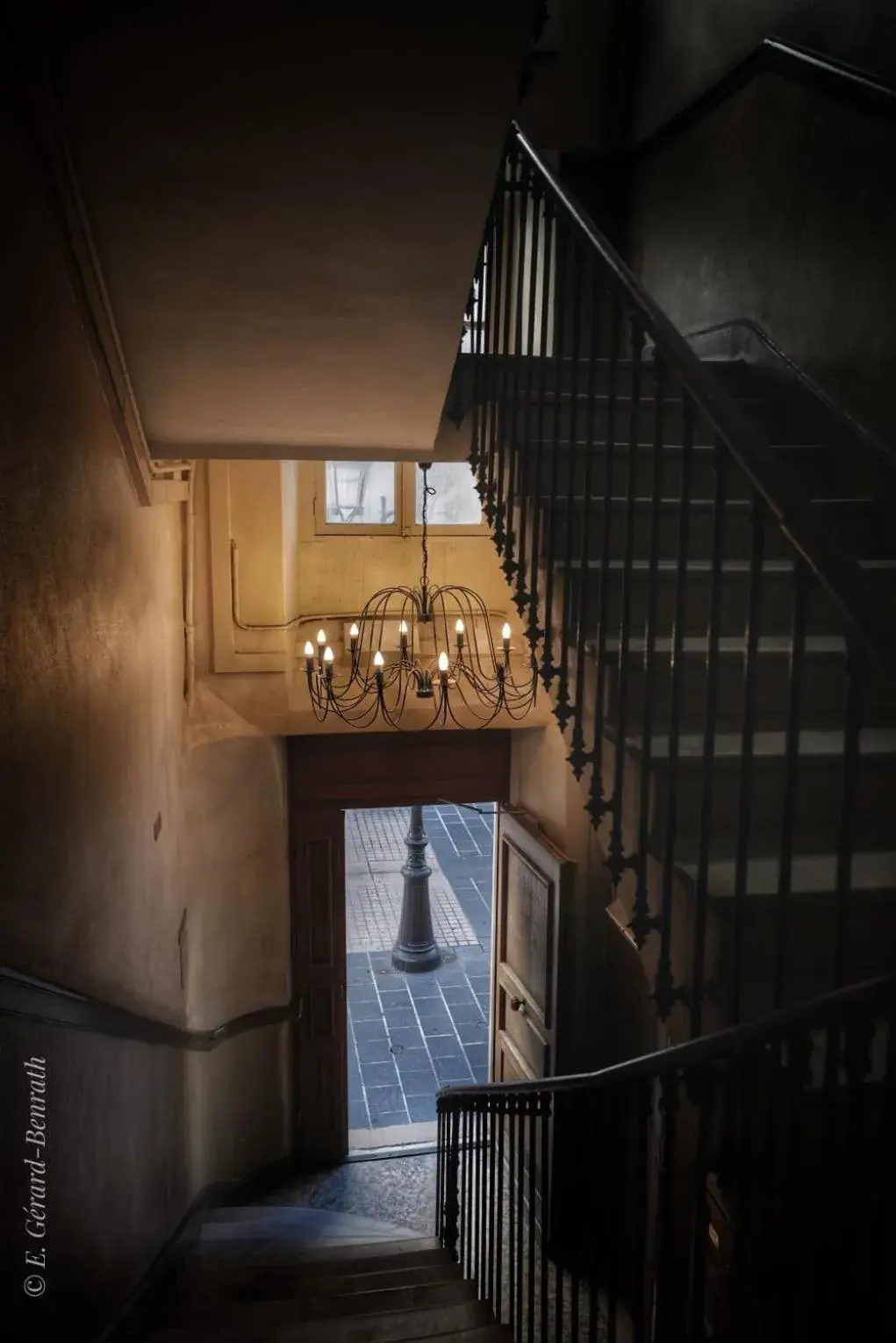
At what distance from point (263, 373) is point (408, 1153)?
17.7ft

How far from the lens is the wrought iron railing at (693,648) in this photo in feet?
5.65

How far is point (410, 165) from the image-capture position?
2236 mm

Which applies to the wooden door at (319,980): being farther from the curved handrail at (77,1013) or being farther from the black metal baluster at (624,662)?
the black metal baluster at (624,662)

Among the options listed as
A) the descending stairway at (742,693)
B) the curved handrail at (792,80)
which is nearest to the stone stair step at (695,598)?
the descending stairway at (742,693)

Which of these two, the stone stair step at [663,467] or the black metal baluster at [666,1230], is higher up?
the stone stair step at [663,467]

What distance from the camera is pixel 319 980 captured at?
654 cm

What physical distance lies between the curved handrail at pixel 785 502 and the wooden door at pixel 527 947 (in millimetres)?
4128

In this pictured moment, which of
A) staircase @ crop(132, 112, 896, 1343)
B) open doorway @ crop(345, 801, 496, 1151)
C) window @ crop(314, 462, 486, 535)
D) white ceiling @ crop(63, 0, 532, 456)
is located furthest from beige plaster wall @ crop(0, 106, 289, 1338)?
open doorway @ crop(345, 801, 496, 1151)

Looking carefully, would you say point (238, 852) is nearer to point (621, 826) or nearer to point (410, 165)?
point (621, 826)

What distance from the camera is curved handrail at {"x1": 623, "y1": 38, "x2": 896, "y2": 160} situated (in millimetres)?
3227

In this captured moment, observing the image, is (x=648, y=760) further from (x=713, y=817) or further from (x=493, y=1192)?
(x=493, y=1192)

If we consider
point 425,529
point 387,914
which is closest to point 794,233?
point 425,529

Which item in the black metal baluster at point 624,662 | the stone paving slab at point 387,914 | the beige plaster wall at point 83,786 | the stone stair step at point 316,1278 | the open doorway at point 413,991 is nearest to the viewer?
the beige plaster wall at point 83,786

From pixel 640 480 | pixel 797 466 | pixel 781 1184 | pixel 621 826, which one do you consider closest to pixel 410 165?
pixel 640 480
